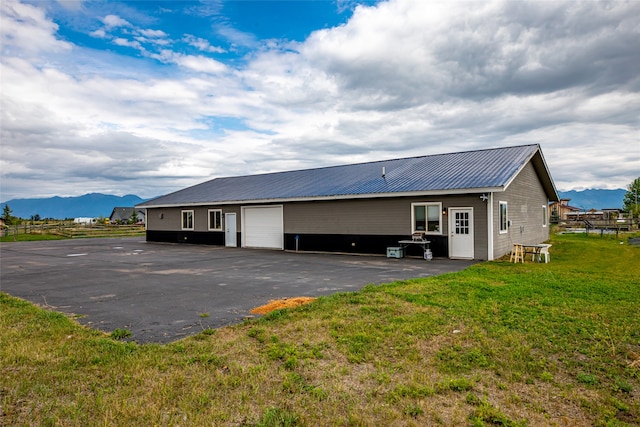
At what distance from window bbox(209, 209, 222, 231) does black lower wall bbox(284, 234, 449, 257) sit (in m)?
5.32

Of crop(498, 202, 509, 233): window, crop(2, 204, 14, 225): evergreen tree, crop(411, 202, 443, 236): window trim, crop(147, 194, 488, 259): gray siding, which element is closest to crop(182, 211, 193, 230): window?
crop(147, 194, 488, 259): gray siding

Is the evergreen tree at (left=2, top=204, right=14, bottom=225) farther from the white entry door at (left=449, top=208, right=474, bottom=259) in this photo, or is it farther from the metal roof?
the white entry door at (left=449, top=208, right=474, bottom=259)

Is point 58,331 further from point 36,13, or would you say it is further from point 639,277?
point 639,277

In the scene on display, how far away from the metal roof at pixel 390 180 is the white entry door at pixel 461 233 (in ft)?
3.32

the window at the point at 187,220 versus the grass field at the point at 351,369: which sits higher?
the window at the point at 187,220

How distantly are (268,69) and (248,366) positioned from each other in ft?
45.8

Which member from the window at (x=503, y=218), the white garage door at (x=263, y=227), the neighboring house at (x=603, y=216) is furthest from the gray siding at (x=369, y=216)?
the neighboring house at (x=603, y=216)

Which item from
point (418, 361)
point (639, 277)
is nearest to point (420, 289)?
point (418, 361)

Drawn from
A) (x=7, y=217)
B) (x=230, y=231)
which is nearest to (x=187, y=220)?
(x=230, y=231)

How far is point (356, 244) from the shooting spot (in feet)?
55.1

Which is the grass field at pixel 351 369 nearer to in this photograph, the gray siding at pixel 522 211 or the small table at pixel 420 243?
the small table at pixel 420 243

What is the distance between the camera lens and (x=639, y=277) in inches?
368

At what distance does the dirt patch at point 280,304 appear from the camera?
262 inches

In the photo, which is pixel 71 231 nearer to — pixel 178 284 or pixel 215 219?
pixel 215 219
